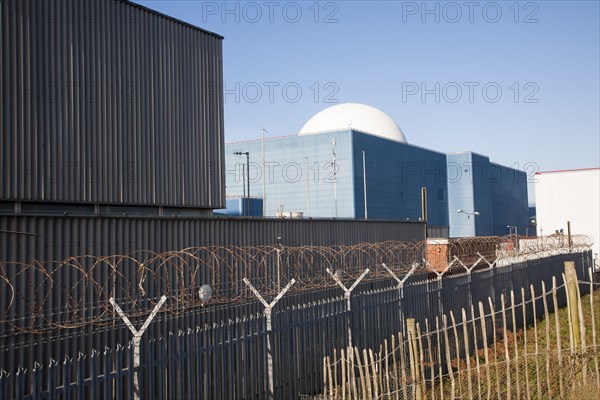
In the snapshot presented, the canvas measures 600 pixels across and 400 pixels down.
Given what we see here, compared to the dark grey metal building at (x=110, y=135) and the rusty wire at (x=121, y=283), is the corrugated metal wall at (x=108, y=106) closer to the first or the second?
the dark grey metal building at (x=110, y=135)

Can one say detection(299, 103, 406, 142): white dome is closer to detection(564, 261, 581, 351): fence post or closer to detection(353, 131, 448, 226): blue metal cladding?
detection(353, 131, 448, 226): blue metal cladding

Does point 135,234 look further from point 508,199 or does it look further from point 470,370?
point 508,199

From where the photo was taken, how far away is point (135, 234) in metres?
11.9

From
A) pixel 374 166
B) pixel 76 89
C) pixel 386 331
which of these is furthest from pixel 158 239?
pixel 374 166

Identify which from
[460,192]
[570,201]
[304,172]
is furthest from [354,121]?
[570,201]

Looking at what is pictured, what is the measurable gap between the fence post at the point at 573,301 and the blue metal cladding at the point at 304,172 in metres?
59.3

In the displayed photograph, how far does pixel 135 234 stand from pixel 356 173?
6221 cm

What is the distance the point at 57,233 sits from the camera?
414 inches

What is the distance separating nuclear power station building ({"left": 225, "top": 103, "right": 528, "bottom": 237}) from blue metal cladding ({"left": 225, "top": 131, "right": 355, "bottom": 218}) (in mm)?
118

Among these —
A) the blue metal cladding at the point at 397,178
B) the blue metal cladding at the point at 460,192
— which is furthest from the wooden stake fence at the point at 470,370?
the blue metal cladding at the point at 460,192

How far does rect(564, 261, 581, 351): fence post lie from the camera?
9.70m

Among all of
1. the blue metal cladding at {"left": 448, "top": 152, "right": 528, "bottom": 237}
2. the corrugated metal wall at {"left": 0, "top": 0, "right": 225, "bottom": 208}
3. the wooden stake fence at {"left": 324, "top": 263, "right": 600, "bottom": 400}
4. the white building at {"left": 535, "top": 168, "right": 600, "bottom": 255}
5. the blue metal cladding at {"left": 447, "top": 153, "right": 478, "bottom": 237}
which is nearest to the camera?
the wooden stake fence at {"left": 324, "top": 263, "right": 600, "bottom": 400}

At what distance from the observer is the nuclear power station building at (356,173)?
7306 cm

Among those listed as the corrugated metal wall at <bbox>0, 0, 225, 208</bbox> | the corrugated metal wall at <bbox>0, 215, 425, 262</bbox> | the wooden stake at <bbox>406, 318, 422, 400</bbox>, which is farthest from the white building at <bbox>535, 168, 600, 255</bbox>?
the wooden stake at <bbox>406, 318, 422, 400</bbox>
